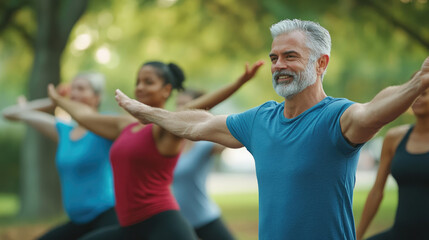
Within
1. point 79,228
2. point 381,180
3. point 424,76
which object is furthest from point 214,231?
point 424,76

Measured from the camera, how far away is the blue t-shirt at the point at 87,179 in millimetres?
5312

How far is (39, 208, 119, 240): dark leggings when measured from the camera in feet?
17.2

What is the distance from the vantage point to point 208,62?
17156 mm

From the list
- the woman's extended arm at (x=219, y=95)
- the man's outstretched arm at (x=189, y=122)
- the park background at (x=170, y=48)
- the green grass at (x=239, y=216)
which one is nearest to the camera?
the man's outstretched arm at (x=189, y=122)

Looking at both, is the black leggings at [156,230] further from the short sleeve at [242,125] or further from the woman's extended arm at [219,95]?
the short sleeve at [242,125]

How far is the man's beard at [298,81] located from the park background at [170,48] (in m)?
8.45

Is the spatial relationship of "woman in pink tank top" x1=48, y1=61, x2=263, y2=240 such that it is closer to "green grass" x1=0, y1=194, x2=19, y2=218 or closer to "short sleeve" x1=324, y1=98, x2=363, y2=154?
"short sleeve" x1=324, y1=98, x2=363, y2=154

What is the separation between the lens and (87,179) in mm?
5383

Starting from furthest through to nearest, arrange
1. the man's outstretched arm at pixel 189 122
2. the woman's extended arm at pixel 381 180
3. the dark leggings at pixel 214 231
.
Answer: the dark leggings at pixel 214 231 < the woman's extended arm at pixel 381 180 < the man's outstretched arm at pixel 189 122

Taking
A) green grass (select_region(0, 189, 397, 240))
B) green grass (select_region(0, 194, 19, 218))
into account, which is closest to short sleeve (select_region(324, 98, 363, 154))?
green grass (select_region(0, 189, 397, 240))

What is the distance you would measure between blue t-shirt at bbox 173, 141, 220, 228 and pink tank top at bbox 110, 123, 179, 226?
132cm

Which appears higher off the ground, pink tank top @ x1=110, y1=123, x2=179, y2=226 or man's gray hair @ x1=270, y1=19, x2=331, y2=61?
man's gray hair @ x1=270, y1=19, x2=331, y2=61

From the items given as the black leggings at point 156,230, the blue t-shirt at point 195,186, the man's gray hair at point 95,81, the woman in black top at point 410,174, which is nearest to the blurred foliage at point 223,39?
the blue t-shirt at point 195,186

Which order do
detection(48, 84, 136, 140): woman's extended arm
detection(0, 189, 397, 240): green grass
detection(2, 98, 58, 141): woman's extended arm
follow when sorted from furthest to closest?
detection(0, 189, 397, 240): green grass, detection(2, 98, 58, 141): woman's extended arm, detection(48, 84, 136, 140): woman's extended arm
